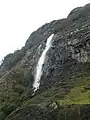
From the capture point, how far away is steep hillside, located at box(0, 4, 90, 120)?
7250 centimetres

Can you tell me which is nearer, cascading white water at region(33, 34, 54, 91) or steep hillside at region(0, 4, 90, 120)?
steep hillside at region(0, 4, 90, 120)

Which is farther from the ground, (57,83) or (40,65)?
(40,65)

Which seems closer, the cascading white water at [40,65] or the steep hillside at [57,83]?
the steep hillside at [57,83]

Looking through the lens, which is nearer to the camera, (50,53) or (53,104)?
(53,104)

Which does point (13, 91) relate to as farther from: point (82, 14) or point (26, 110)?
point (82, 14)

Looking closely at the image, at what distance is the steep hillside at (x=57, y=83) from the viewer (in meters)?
72.5

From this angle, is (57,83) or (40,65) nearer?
(57,83)

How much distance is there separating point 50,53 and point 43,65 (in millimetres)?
5408

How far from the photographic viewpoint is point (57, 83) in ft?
322

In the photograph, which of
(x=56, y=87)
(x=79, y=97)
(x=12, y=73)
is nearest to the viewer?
(x=79, y=97)

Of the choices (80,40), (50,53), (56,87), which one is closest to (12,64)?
(50,53)

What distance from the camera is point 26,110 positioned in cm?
7650

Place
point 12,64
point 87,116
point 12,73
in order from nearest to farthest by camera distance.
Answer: point 87,116 → point 12,73 → point 12,64

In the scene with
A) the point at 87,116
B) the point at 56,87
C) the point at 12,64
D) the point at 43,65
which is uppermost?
the point at 12,64
